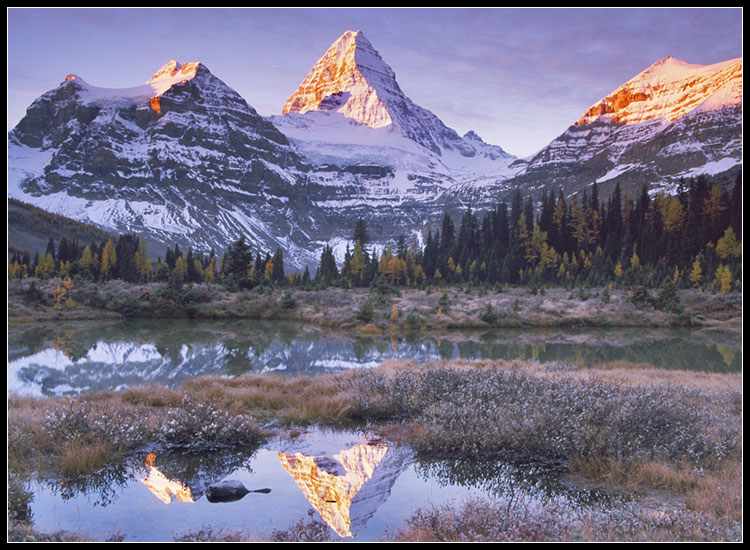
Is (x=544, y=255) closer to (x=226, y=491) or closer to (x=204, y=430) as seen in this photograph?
(x=204, y=430)

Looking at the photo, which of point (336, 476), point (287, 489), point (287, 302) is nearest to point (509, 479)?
point (336, 476)

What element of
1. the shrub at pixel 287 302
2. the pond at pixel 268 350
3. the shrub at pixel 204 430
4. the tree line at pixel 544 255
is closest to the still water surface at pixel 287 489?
the shrub at pixel 204 430

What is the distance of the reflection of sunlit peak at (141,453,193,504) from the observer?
7.18m

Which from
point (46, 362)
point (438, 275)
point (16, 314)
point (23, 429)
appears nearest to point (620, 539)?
point (23, 429)

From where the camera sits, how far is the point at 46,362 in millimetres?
22156

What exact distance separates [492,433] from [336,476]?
263 centimetres

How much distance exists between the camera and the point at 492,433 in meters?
8.59

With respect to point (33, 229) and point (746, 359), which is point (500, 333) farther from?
point (33, 229)

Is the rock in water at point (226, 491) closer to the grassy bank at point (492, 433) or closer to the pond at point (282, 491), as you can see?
the pond at point (282, 491)

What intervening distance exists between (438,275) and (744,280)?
78067mm

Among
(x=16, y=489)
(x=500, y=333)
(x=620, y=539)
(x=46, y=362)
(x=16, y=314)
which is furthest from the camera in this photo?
(x=16, y=314)

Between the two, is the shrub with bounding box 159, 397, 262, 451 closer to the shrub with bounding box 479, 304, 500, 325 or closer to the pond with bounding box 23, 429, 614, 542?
the pond with bounding box 23, 429, 614, 542

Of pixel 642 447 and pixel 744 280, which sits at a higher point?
pixel 744 280

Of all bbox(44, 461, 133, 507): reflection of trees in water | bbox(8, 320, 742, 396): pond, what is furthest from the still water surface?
bbox(8, 320, 742, 396): pond
